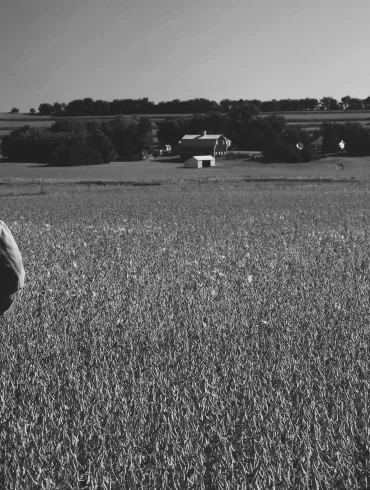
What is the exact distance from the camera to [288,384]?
12.8ft

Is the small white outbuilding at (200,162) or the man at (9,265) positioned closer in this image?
the man at (9,265)

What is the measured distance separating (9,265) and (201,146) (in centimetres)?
9394

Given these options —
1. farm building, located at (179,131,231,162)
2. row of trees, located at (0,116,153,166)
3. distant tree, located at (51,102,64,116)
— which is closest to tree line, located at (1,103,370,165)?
row of trees, located at (0,116,153,166)

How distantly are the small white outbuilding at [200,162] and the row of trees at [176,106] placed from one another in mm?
40553

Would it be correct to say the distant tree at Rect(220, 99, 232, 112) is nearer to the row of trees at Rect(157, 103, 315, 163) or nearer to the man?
the row of trees at Rect(157, 103, 315, 163)

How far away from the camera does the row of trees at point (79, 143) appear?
82.5 metres

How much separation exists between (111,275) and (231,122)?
326 feet

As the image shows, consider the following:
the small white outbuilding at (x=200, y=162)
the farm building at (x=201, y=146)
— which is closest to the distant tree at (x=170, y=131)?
the farm building at (x=201, y=146)

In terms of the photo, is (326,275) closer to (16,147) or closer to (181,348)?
(181,348)

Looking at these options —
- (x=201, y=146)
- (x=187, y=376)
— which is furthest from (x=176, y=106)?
(x=187, y=376)

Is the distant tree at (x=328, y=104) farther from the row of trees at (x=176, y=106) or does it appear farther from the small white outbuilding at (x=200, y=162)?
the small white outbuilding at (x=200, y=162)

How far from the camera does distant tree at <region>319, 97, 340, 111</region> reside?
13425 cm

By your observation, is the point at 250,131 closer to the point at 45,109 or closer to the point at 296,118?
the point at 296,118

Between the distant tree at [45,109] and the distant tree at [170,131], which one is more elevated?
the distant tree at [45,109]
